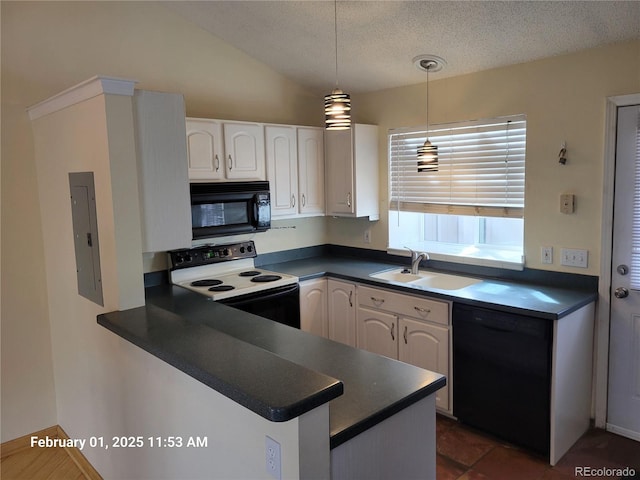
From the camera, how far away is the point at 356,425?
1.44 metres

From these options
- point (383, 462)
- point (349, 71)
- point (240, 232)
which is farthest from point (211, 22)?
point (383, 462)

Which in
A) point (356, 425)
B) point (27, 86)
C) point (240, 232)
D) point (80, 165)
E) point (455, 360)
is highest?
point (27, 86)

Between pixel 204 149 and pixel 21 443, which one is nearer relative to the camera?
pixel 21 443

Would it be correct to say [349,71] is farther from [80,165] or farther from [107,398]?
[107,398]

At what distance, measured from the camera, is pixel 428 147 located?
3145 mm

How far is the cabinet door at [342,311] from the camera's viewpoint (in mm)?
3686

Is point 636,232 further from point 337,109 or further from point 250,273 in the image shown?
point 250,273

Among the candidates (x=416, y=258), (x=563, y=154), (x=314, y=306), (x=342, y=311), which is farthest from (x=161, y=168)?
(x=563, y=154)

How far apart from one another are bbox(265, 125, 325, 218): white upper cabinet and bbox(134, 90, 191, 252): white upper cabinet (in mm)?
1281

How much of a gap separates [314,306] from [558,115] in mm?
2117

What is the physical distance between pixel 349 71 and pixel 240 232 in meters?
1.46

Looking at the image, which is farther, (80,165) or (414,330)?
(414,330)

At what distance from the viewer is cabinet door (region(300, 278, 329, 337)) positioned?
369 cm

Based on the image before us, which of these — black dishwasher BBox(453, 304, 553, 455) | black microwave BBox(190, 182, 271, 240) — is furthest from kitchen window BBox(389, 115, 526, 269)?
black microwave BBox(190, 182, 271, 240)
